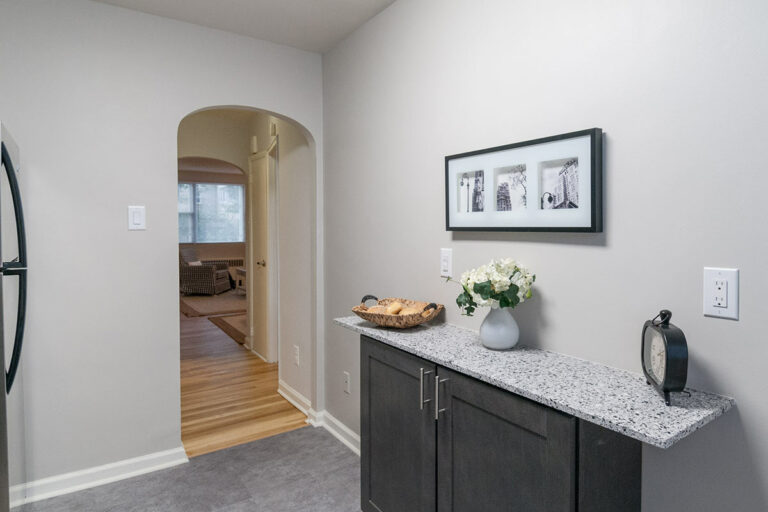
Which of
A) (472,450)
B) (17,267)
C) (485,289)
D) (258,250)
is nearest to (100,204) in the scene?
(17,267)

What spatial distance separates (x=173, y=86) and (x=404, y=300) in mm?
1714

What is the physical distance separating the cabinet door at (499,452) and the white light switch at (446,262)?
618 millimetres

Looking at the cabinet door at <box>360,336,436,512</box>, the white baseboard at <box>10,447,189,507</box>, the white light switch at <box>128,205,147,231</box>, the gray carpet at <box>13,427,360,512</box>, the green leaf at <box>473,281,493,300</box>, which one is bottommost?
the gray carpet at <box>13,427,360,512</box>

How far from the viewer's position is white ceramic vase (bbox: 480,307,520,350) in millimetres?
1658

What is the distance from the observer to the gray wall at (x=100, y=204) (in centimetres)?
229

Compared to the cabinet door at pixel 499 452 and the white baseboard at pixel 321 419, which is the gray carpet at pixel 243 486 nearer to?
the white baseboard at pixel 321 419

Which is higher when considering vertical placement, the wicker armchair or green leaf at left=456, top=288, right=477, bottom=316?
green leaf at left=456, top=288, right=477, bottom=316

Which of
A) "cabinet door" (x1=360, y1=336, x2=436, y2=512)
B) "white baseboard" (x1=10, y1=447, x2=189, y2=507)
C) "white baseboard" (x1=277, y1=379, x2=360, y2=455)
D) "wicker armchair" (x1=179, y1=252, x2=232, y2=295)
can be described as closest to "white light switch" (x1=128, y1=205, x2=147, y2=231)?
"white baseboard" (x1=10, y1=447, x2=189, y2=507)

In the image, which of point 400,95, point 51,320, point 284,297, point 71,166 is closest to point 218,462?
point 51,320

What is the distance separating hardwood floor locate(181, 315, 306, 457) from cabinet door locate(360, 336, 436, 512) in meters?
1.27

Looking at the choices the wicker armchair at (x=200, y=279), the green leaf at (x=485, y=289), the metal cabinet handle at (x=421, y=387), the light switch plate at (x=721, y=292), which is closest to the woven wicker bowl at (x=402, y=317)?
the metal cabinet handle at (x=421, y=387)

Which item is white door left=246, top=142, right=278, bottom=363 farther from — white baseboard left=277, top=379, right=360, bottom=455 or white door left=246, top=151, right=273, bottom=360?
white baseboard left=277, top=379, right=360, bottom=455

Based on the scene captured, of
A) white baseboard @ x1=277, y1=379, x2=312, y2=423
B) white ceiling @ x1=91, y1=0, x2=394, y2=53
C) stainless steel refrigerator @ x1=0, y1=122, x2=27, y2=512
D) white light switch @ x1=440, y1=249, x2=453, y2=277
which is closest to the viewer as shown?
stainless steel refrigerator @ x1=0, y1=122, x2=27, y2=512

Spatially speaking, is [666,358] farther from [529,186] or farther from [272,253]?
[272,253]
